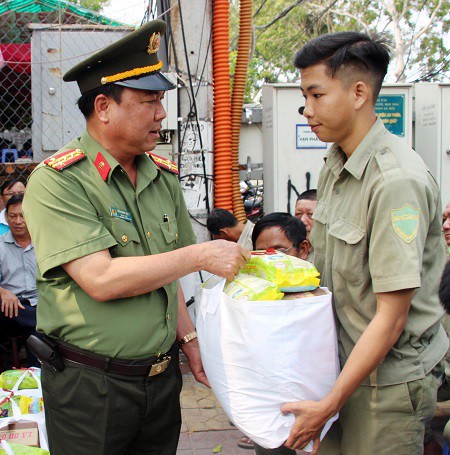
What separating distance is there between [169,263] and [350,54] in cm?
90

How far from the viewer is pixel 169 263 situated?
1942 mm

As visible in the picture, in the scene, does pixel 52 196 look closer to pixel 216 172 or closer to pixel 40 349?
pixel 40 349

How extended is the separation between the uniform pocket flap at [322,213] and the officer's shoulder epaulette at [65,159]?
874 millimetres

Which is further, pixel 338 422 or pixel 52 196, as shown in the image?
pixel 338 422

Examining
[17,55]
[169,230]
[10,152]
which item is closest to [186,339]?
[169,230]

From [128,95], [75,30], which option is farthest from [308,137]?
[128,95]

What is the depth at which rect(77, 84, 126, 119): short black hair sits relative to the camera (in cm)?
208

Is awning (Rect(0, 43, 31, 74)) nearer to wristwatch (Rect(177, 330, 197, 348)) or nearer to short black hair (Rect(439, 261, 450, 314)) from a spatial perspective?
wristwatch (Rect(177, 330, 197, 348))

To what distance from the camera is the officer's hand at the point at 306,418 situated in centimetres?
179

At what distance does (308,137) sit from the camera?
5703 mm

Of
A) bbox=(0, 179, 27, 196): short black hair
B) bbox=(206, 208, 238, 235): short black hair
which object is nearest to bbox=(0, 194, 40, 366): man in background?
bbox=(0, 179, 27, 196): short black hair

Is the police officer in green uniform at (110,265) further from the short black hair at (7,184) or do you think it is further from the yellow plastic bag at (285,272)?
the short black hair at (7,184)

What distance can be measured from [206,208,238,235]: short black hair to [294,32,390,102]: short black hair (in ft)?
9.95

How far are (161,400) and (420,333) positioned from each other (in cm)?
99
